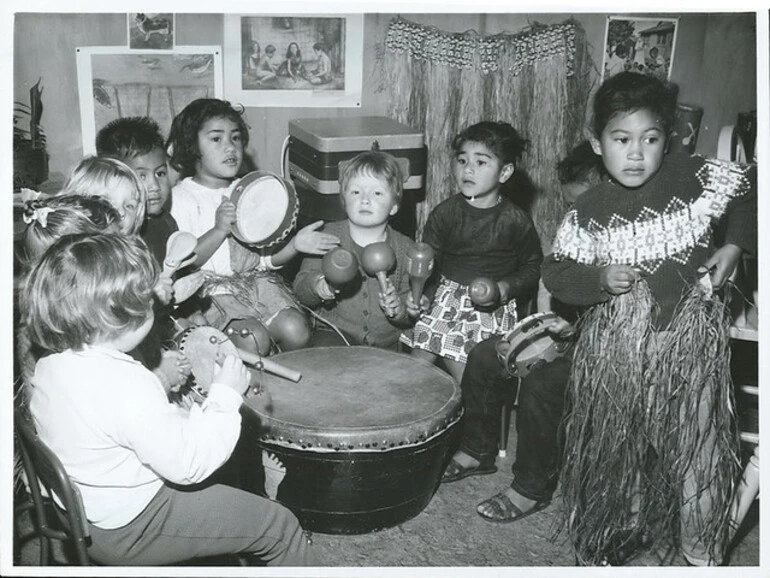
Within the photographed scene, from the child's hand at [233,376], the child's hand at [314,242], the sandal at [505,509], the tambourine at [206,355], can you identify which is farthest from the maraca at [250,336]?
the sandal at [505,509]

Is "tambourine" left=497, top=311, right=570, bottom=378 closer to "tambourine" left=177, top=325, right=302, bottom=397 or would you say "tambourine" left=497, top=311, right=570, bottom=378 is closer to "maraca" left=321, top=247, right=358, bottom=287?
"maraca" left=321, top=247, right=358, bottom=287

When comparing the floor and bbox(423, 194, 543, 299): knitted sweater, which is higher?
bbox(423, 194, 543, 299): knitted sweater

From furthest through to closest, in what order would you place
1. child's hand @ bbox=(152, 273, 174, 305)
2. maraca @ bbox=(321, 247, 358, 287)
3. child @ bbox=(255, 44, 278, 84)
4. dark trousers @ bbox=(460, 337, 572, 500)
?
child @ bbox=(255, 44, 278, 84), maraca @ bbox=(321, 247, 358, 287), dark trousers @ bbox=(460, 337, 572, 500), child's hand @ bbox=(152, 273, 174, 305)

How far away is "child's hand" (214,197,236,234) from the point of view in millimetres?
2432

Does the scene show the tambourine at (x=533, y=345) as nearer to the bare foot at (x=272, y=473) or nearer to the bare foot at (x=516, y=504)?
the bare foot at (x=516, y=504)

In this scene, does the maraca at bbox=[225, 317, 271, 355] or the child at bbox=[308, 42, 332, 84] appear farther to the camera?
the child at bbox=[308, 42, 332, 84]

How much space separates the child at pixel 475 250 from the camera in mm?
2598

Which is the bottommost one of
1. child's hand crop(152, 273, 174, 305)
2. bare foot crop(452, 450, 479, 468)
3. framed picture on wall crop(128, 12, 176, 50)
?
bare foot crop(452, 450, 479, 468)

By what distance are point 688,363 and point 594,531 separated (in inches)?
19.9

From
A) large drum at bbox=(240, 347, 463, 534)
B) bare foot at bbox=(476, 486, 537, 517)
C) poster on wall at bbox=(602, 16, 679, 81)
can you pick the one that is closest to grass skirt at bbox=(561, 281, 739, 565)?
bare foot at bbox=(476, 486, 537, 517)

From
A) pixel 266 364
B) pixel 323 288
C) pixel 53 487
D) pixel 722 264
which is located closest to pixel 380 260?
pixel 323 288

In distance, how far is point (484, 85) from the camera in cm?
320

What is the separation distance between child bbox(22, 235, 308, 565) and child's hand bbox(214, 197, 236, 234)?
2.64 feet

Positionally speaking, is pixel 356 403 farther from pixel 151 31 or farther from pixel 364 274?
pixel 151 31
